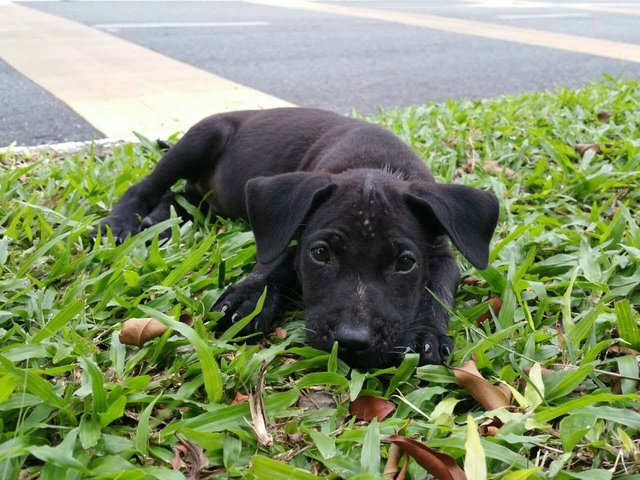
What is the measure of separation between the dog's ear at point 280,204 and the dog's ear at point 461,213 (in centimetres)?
41

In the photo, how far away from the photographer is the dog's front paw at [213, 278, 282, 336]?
10.6 ft

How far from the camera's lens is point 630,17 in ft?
61.0

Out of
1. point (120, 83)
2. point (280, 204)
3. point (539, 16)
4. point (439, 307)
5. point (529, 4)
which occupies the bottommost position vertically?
point (529, 4)

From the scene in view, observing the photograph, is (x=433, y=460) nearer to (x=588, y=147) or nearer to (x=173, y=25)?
(x=588, y=147)

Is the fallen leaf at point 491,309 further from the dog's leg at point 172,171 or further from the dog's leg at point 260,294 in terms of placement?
the dog's leg at point 172,171

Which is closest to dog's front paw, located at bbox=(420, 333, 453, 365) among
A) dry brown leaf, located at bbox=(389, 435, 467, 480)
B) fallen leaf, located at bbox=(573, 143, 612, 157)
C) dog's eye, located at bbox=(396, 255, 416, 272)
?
dog's eye, located at bbox=(396, 255, 416, 272)

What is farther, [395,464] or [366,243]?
[366,243]

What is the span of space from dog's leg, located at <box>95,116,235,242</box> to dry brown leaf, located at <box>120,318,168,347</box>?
4.45ft

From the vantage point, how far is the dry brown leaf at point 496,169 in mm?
5170

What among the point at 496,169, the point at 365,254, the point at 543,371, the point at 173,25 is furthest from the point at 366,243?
the point at 173,25

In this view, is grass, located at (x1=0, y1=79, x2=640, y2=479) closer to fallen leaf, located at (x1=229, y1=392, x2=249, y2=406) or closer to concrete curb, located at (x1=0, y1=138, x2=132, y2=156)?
fallen leaf, located at (x1=229, y1=392, x2=249, y2=406)

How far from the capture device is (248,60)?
987 cm

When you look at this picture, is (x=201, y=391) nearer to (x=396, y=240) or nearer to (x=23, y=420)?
(x=23, y=420)

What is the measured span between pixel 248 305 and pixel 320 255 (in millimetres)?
450
